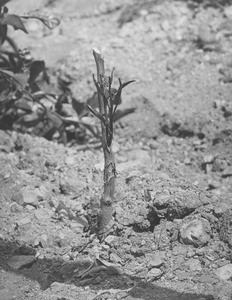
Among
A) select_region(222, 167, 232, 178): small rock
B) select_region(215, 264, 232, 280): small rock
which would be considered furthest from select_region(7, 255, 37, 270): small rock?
select_region(222, 167, 232, 178): small rock

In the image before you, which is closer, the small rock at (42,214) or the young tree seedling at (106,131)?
the young tree seedling at (106,131)

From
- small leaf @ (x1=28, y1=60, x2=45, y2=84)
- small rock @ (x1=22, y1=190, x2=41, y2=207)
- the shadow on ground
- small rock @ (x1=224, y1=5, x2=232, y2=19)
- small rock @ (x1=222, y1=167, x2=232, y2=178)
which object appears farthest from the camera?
small rock @ (x1=224, y1=5, x2=232, y2=19)

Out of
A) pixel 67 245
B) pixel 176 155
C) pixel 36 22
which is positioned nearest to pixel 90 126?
pixel 176 155

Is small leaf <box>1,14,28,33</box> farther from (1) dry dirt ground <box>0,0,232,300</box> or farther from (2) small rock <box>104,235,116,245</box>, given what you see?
(2) small rock <box>104,235,116,245</box>

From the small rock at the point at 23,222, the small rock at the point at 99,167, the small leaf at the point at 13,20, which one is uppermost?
the small leaf at the point at 13,20

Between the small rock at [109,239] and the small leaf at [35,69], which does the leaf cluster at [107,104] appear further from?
the small leaf at [35,69]

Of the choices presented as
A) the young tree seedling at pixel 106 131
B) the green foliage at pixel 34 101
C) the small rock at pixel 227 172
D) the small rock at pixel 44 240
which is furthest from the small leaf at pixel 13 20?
the small rock at pixel 227 172

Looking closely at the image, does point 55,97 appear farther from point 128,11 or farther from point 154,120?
point 128,11
